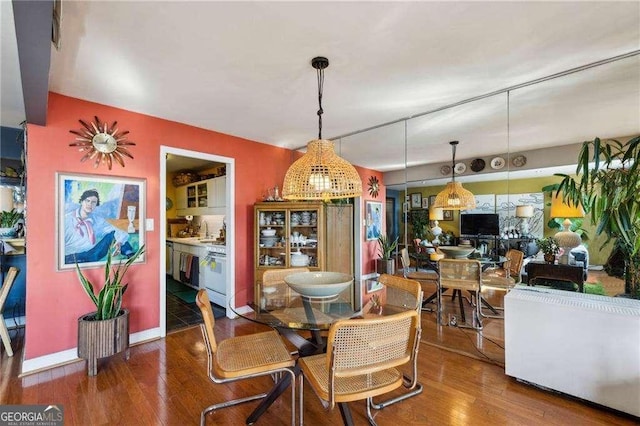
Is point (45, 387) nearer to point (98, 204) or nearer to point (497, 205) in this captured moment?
point (98, 204)

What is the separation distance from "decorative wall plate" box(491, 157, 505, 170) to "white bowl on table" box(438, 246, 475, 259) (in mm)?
839

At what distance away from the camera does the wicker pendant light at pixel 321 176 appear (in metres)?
1.92

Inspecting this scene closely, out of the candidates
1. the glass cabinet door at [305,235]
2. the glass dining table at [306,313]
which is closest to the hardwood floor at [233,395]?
the glass dining table at [306,313]

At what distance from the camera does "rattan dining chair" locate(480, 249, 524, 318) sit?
261 cm

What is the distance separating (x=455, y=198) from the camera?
3.05 meters

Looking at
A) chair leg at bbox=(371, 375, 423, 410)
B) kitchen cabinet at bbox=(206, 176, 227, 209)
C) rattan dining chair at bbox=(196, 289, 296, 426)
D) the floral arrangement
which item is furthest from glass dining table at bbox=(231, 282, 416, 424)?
kitchen cabinet at bbox=(206, 176, 227, 209)

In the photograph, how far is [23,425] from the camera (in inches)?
70.0

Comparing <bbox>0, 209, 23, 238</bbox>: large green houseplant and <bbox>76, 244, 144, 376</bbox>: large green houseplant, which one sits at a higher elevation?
<bbox>0, 209, 23, 238</bbox>: large green houseplant

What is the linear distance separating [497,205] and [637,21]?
4.98ft

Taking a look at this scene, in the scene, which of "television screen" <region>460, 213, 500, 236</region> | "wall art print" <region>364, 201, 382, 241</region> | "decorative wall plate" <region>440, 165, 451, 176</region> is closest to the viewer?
"television screen" <region>460, 213, 500, 236</region>

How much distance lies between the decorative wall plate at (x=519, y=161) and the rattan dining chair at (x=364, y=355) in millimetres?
2073

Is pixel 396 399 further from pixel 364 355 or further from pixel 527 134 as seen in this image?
pixel 527 134

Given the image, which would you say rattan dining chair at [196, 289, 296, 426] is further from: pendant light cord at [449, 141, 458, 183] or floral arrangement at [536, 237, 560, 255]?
pendant light cord at [449, 141, 458, 183]

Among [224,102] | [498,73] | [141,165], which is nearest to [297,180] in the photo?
[224,102]
